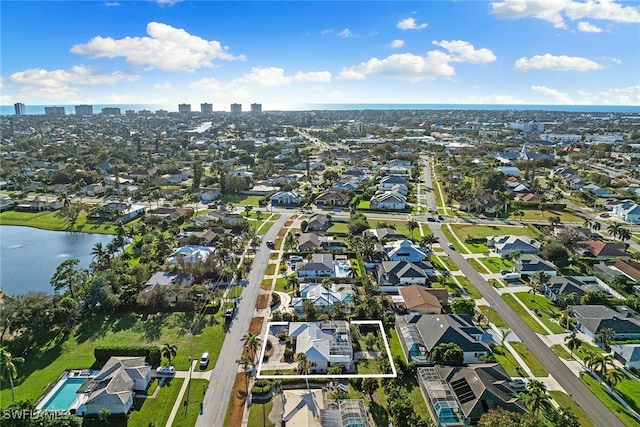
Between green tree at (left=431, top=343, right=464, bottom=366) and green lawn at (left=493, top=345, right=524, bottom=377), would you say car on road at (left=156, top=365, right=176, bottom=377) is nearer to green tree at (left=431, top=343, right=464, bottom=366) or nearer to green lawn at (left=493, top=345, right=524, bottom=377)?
green tree at (left=431, top=343, right=464, bottom=366)

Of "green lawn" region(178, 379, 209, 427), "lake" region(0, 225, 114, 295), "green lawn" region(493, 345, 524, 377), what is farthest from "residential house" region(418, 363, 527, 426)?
"lake" region(0, 225, 114, 295)

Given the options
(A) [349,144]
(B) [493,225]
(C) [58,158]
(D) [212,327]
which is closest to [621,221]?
(B) [493,225]

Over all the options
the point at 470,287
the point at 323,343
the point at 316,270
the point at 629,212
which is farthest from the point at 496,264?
the point at 629,212

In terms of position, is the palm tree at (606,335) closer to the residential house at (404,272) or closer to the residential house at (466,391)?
the residential house at (466,391)

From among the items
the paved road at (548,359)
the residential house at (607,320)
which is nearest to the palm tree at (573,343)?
the paved road at (548,359)

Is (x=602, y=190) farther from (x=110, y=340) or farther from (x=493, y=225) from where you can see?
(x=110, y=340)

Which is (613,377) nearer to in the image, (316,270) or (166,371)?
(316,270)
